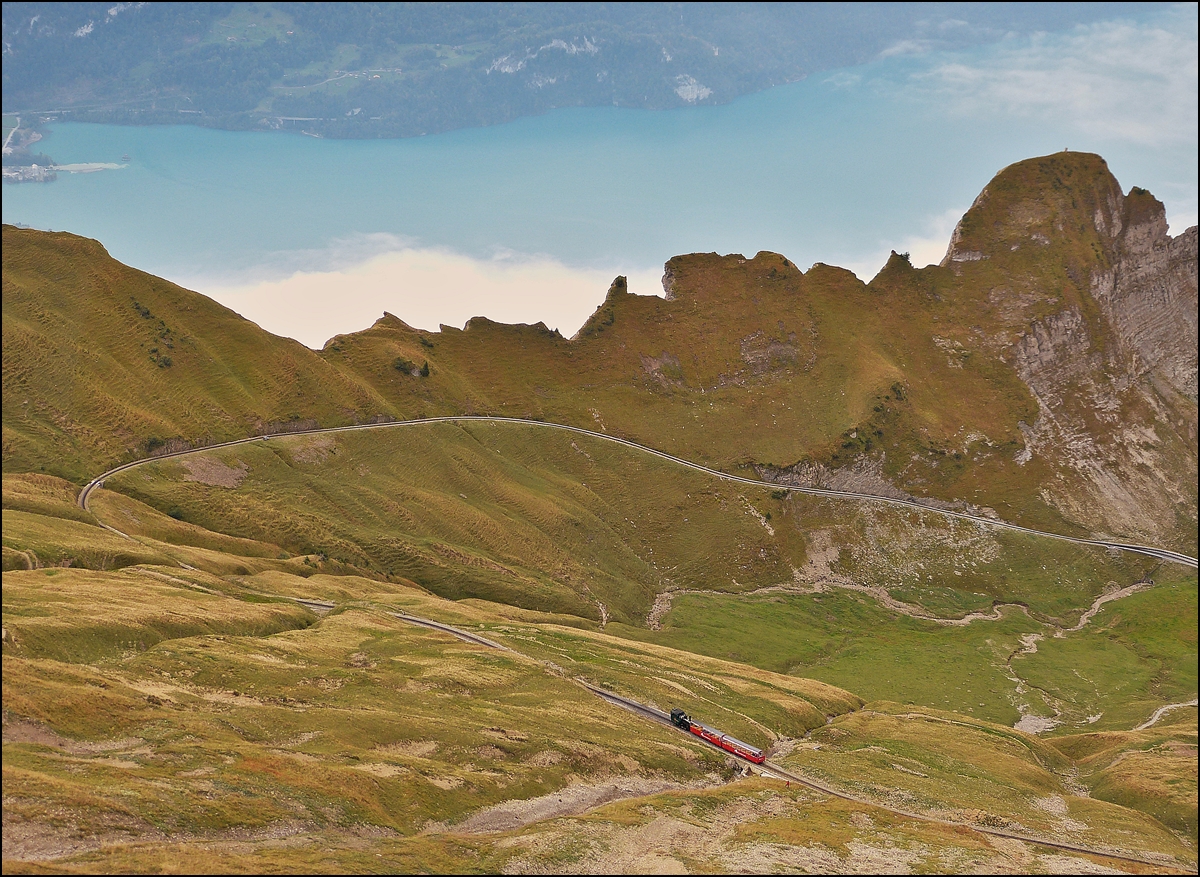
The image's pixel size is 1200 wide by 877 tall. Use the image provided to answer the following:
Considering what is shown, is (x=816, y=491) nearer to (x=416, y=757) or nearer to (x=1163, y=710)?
(x=1163, y=710)

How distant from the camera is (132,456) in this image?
4774 inches

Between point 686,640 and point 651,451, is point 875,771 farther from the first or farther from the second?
point 651,451

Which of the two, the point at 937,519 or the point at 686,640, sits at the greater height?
the point at 937,519

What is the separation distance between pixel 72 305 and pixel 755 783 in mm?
131178

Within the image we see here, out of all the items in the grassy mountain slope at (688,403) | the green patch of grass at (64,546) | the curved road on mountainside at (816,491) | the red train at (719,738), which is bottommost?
Result: the red train at (719,738)

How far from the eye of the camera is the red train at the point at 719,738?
77.9 m

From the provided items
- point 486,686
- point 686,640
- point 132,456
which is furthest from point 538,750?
point 132,456

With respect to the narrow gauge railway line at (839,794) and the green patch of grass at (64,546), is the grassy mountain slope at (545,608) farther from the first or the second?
the narrow gauge railway line at (839,794)

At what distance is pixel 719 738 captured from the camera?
79.2 meters

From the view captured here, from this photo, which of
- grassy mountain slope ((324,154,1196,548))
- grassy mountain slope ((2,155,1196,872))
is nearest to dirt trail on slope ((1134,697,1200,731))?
grassy mountain slope ((2,155,1196,872))

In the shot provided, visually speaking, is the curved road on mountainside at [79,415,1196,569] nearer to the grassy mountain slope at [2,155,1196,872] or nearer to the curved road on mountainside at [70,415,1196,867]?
the curved road on mountainside at [70,415,1196,867]

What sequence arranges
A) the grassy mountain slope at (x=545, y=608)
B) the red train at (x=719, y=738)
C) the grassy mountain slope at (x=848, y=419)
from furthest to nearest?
the grassy mountain slope at (x=848, y=419), the red train at (x=719, y=738), the grassy mountain slope at (x=545, y=608)

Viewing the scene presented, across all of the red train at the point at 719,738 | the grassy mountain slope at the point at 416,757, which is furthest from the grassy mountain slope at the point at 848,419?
the red train at the point at 719,738

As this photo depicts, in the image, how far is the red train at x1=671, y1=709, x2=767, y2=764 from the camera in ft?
255
